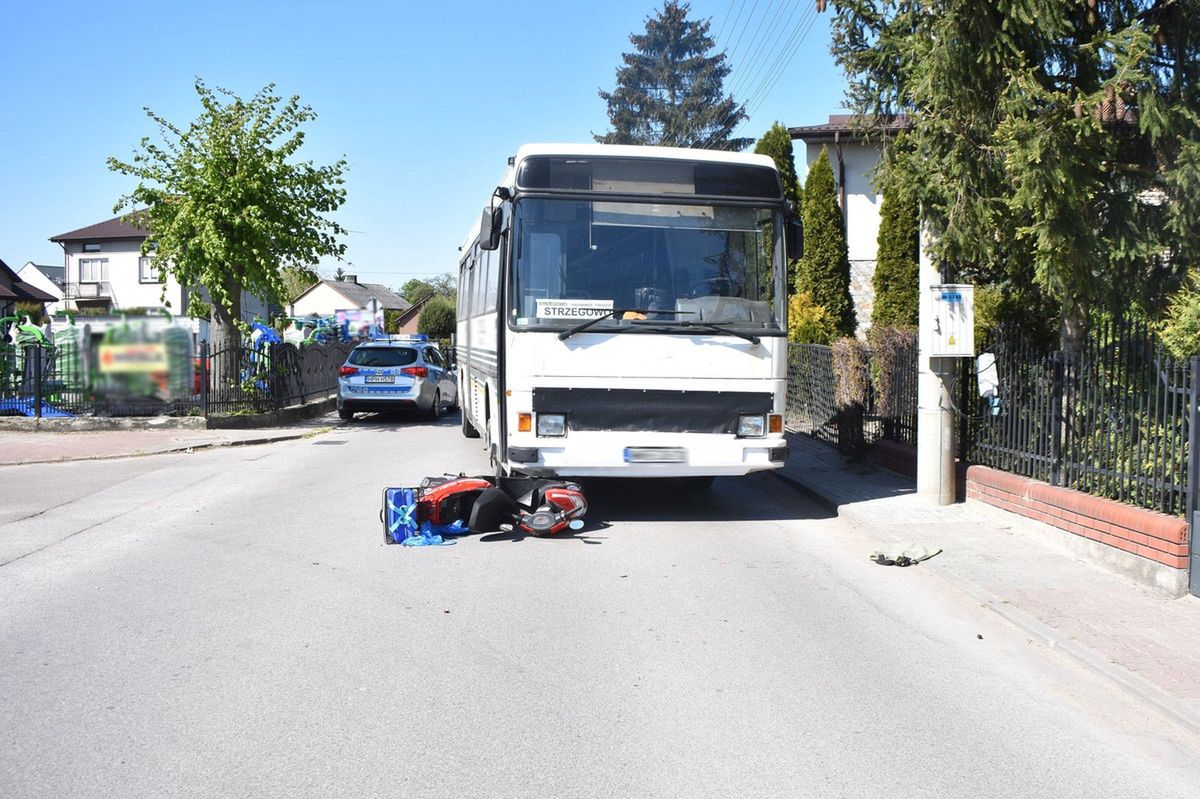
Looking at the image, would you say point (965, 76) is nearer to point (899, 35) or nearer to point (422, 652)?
point (899, 35)

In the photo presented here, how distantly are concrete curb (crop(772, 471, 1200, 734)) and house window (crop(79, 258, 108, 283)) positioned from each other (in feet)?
167

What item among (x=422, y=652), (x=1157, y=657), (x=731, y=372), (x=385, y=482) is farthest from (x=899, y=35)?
(x=385, y=482)

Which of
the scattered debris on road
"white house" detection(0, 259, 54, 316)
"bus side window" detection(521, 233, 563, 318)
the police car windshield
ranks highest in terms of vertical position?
"white house" detection(0, 259, 54, 316)

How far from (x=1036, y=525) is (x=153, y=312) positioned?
715cm

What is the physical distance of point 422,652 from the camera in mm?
5812

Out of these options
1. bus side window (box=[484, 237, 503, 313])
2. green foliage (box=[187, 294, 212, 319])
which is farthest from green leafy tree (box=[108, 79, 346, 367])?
bus side window (box=[484, 237, 503, 313])

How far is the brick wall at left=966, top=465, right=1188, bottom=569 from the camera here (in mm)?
6930

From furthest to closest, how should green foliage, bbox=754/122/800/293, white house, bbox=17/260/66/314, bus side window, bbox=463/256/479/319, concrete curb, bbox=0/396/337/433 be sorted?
white house, bbox=17/260/66/314 < green foliage, bbox=754/122/800/293 < concrete curb, bbox=0/396/337/433 < bus side window, bbox=463/256/479/319

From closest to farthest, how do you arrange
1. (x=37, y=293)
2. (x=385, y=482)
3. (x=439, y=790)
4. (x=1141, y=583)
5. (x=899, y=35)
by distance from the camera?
(x=439, y=790), (x=1141, y=583), (x=899, y=35), (x=385, y=482), (x=37, y=293)

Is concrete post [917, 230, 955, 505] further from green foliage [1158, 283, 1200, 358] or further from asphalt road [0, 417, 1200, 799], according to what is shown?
green foliage [1158, 283, 1200, 358]

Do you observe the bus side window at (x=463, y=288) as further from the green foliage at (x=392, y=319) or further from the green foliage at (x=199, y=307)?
the green foliage at (x=392, y=319)

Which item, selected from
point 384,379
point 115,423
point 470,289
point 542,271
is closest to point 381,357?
point 384,379

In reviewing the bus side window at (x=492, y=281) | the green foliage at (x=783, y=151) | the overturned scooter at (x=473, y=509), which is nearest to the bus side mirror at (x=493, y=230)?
the bus side window at (x=492, y=281)

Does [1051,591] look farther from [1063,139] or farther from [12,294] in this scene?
[12,294]
